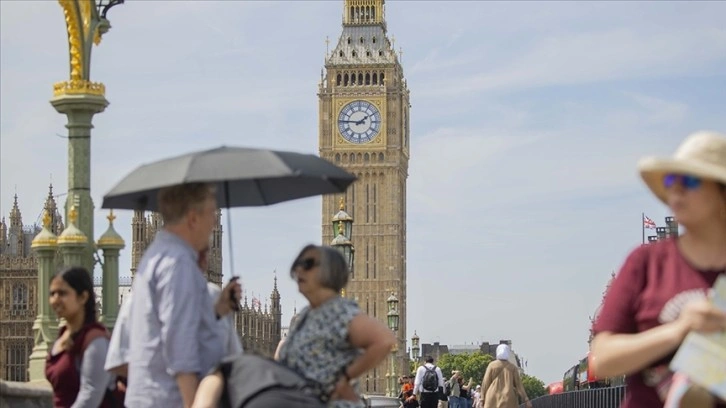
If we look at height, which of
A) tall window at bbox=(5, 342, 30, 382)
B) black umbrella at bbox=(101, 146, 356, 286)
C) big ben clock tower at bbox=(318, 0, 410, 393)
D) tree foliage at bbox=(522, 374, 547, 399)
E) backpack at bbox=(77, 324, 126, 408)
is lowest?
tree foliage at bbox=(522, 374, 547, 399)

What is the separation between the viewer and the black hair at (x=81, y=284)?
21.7 feet

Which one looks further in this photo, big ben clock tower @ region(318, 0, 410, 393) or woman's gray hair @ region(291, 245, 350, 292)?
big ben clock tower @ region(318, 0, 410, 393)

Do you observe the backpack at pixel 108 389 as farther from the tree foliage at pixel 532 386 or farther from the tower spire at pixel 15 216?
the tree foliage at pixel 532 386

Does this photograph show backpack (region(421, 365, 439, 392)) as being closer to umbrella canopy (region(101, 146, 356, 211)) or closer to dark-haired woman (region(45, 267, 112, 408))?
umbrella canopy (region(101, 146, 356, 211))

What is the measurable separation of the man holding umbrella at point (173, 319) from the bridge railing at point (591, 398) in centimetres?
885

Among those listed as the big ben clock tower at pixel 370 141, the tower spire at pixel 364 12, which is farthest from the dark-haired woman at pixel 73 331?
the tower spire at pixel 364 12

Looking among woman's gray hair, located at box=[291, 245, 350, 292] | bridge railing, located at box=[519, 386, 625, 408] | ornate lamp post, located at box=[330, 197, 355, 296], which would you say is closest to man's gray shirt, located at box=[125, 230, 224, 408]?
woman's gray hair, located at box=[291, 245, 350, 292]

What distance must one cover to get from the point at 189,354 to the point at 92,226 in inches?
293

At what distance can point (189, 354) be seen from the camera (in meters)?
5.55

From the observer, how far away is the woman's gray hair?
5.64m

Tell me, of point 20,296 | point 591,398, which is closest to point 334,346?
point 591,398

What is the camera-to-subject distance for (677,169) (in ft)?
14.7

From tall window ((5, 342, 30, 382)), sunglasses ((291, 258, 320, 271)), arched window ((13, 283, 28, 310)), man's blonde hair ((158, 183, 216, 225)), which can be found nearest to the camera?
sunglasses ((291, 258, 320, 271))

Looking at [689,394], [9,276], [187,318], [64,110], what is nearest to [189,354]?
[187,318]
